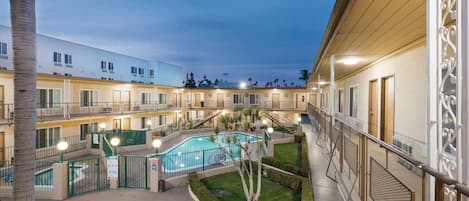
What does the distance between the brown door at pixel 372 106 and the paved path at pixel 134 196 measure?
7779 millimetres

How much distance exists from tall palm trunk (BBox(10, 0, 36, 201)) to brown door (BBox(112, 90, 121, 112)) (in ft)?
68.3

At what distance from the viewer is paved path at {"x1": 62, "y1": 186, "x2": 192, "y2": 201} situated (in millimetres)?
10531

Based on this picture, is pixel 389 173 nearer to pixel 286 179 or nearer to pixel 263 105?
pixel 286 179

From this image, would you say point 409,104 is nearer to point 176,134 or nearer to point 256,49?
point 176,134

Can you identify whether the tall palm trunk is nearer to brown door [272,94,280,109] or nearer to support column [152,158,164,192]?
support column [152,158,164,192]

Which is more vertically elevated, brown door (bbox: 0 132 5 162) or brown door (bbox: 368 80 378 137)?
brown door (bbox: 368 80 378 137)

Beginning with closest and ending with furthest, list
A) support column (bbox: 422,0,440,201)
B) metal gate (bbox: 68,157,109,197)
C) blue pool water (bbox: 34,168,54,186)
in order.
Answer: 1. support column (bbox: 422,0,440,201)
2. metal gate (bbox: 68,157,109,197)
3. blue pool water (bbox: 34,168,54,186)

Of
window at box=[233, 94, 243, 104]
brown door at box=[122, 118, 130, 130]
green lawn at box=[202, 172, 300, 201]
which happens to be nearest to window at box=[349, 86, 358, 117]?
green lawn at box=[202, 172, 300, 201]

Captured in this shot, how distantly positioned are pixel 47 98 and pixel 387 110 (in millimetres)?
20145

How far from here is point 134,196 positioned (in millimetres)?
10844

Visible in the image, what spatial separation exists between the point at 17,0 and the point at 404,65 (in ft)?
25.9

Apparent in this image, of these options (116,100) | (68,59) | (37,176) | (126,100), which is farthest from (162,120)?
(37,176)

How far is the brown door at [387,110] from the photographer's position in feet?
25.5

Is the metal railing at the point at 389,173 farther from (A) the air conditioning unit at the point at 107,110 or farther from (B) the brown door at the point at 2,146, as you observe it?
(A) the air conditioning unit at the point at 107,110
